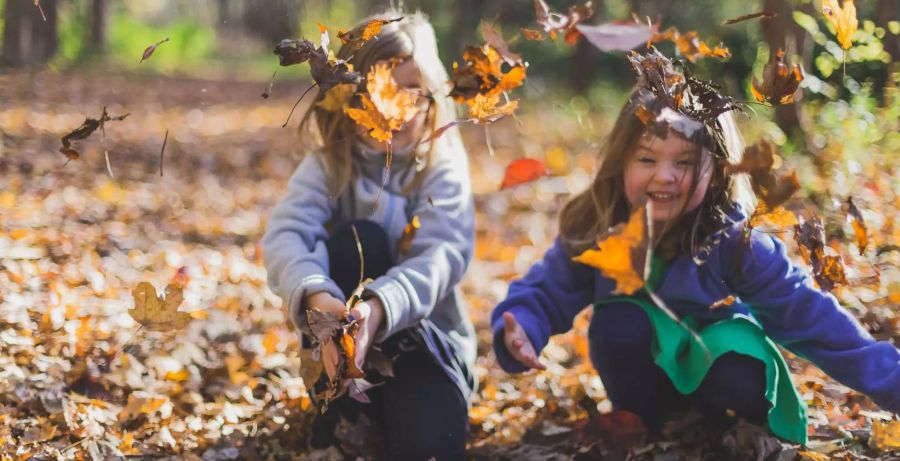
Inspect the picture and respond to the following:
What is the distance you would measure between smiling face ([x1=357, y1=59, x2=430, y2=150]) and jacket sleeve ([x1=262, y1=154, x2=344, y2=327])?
185mm

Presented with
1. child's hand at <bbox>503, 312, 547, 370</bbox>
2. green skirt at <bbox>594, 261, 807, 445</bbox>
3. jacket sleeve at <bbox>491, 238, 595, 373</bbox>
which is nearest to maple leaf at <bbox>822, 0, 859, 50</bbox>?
green skirt at <bbox>594, 261, 807, 445</bbox>

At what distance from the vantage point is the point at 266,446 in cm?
254

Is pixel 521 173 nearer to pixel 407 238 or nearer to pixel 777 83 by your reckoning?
pixel 407 238

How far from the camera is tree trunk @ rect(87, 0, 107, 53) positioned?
52.8ft

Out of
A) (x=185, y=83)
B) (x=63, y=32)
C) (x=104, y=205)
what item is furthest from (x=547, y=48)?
(x=104, y=205)

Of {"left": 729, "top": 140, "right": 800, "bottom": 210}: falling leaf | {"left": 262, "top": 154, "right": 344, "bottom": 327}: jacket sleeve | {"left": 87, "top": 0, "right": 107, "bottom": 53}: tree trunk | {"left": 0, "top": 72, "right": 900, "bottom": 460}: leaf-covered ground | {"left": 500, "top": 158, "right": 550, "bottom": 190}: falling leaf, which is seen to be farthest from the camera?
{"left": 87, "top": 0, "right": 107, "bottom": 53}: tree trunk

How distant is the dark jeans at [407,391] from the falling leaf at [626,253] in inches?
22.0

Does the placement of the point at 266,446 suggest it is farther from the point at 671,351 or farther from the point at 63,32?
the point at 63,32

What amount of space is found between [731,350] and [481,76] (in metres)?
0.91

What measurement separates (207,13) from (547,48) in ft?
95.1

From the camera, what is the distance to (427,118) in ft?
8.26

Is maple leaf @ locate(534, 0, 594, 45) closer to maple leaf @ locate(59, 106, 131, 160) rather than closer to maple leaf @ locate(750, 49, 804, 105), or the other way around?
maple leaf @ locate(750, 49, 804, 105)

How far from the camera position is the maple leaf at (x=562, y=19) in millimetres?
2045

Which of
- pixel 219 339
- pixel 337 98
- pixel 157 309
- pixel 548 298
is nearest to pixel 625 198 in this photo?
pixel 548 298
